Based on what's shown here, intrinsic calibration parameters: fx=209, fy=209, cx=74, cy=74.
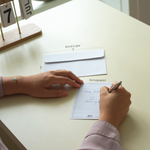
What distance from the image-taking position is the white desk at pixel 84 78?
0.66 meters

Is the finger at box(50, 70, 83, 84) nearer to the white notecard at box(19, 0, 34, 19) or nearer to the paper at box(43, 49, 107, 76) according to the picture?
the paper at box(43, 49, 107, 76)

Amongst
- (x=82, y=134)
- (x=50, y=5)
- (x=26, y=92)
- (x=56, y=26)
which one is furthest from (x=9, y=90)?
(x=50, y=5)

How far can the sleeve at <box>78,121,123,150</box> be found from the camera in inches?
22.8

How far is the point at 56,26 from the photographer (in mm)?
1310

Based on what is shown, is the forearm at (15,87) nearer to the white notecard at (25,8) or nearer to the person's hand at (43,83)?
Answer: the person's hand at (43,83)

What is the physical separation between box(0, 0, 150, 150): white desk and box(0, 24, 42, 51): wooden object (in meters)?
0.03

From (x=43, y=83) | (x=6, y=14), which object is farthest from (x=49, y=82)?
(x=6, y=14)

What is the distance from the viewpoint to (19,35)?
4.06 feet

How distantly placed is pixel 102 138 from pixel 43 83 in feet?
1.13

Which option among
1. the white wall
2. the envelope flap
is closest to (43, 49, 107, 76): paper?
the envelope flap

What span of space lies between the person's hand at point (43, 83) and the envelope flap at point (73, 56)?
0.16m

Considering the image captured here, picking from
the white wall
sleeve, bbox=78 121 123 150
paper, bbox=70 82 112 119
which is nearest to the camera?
sleeve, bbox=78 121 123 150

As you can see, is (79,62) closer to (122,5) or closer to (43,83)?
(43,83)

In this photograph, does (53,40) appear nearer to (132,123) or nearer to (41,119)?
(41,119)
